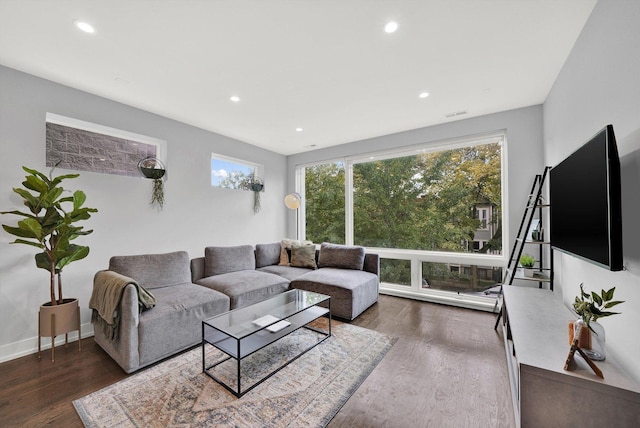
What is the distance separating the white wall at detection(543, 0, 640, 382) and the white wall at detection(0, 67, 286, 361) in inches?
166

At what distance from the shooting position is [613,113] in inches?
59.4

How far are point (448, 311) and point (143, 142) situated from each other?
15.3ft

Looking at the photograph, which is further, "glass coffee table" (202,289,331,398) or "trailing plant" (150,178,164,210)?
"trailing plant" (150,178,164,210)

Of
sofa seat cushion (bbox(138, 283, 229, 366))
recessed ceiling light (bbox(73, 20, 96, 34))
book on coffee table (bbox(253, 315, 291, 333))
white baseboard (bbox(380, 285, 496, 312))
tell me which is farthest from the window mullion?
recessed ceiling light (bbox(73, 20, 96, 34))

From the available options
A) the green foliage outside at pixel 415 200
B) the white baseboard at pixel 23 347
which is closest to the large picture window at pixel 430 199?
the green foliage outside at pixel 415 200

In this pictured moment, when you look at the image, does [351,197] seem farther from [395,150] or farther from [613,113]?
[613,113]

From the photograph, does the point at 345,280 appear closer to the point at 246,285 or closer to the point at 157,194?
the point at 246,285

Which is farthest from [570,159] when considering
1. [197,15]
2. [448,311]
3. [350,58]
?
[197,15]

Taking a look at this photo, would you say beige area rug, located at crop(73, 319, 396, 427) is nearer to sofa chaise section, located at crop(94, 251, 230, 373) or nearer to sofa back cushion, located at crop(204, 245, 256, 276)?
sofa chaise section, located at crop(94, 251, 230, 373)

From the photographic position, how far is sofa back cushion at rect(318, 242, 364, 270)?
3.94m

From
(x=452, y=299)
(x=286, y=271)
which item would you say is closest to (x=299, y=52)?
(x=286, y=271)

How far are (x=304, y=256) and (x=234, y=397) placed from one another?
255cm

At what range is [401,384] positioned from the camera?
197 cm

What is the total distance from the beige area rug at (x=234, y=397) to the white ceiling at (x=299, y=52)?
2.65m
